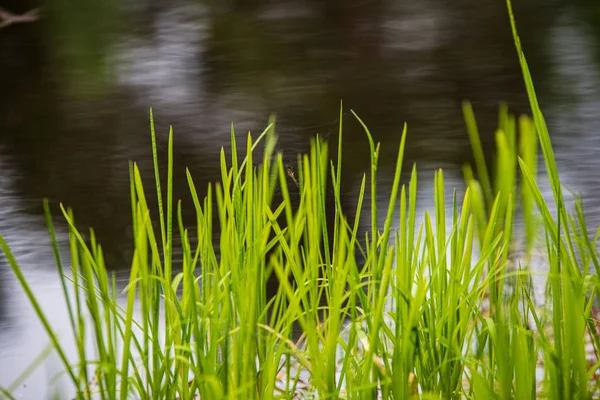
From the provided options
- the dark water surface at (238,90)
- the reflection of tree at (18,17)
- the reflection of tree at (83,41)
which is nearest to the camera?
the dark water surface at (238,90)

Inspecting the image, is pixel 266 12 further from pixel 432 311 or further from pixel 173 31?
pixel 432 311

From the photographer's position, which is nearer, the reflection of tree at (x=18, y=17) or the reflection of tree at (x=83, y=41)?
the reflection of tree at (x=83, y=41)

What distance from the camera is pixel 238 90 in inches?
103

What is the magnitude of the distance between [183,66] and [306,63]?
0.51 metres

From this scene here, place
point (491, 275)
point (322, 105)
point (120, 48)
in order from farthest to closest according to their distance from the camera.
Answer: point (120, 48)
point (322, 105)
point (491, 275)

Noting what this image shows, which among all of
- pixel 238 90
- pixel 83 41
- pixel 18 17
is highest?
pixel 18 17

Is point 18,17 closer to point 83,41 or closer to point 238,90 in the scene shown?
point 83,41

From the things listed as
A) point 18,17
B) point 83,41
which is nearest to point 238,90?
point 83,41

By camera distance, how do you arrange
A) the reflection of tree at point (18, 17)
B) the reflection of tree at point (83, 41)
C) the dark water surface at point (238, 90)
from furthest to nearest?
1. the reflection of tree at point (18, 17)
2. the reflection of tree at point (83, 41)
3. the dark water surface at point (238, 90)

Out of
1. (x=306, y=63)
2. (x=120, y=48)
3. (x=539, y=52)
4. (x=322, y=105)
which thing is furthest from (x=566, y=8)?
(x=120, y=48)

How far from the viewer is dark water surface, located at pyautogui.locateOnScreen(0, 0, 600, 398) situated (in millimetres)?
1899

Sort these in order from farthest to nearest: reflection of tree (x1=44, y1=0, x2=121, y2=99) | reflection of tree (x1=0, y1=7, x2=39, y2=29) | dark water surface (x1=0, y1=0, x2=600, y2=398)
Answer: reflection of tree (x1=0, y1=7, x2=39, y2=29), reflection of tree (x1=44, y1=0, x2=121, y2=99), dark water surface (x1=0, y1=0, x2=600, y2=398)

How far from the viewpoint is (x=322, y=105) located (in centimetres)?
239

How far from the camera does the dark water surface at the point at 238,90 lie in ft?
6.23
